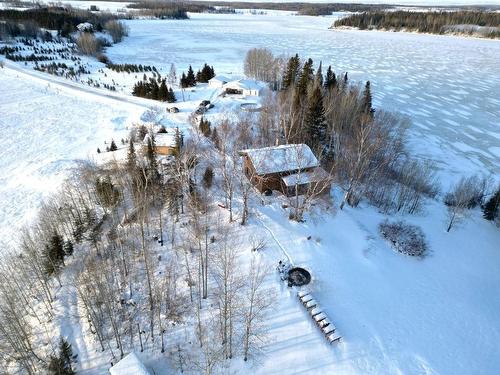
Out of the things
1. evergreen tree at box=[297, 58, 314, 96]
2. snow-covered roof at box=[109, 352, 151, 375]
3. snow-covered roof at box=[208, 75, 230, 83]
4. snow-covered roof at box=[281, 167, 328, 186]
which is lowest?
snow-covered roof at box=[208, 75, 230, 83]

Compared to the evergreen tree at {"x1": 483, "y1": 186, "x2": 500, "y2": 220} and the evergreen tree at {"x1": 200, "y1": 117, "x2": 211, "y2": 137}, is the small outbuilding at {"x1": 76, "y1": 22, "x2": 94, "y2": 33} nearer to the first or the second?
the evergreen tree at {"x1": 200, "y1": 117, "x2": 211, "y2": 137}

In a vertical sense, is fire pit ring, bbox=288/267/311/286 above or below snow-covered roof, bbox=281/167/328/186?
below

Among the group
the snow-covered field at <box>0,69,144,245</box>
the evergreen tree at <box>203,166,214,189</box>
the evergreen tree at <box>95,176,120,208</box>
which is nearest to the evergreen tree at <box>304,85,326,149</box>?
the evergreen tree at <box>203,166,214,189</box>

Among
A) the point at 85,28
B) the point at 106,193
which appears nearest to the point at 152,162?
the point at 106,193

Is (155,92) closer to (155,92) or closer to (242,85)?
(155,92)

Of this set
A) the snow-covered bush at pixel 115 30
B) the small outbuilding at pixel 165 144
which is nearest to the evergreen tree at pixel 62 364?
the small outbuilding at pixel 165 144

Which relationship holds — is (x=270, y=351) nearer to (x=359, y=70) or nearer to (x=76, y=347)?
(x=76, y=347)

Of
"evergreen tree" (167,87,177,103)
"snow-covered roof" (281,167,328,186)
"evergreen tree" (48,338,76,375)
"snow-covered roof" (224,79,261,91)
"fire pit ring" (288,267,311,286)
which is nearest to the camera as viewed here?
"evergreen tree" (48,338,76,375)
